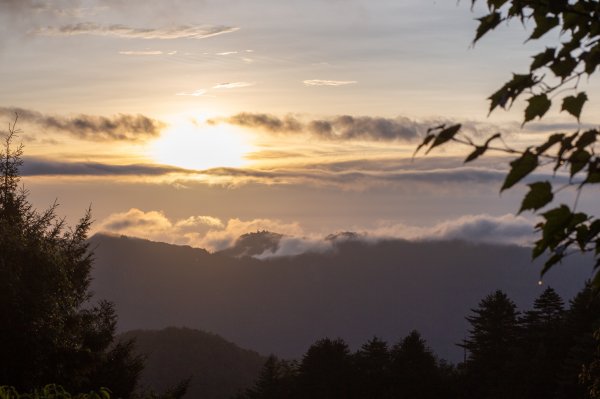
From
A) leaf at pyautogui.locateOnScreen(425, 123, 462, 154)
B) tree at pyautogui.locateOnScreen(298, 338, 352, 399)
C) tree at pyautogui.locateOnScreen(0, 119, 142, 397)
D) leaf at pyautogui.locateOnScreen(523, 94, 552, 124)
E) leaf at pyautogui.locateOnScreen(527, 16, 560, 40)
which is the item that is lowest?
tree at pyautogui.locateOnScreen(298, 338, 352, 399)

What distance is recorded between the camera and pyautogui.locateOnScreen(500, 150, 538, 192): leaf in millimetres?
4051

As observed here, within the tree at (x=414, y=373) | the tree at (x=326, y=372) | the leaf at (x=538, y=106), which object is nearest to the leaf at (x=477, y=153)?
the leaf at (x=538, y=106)

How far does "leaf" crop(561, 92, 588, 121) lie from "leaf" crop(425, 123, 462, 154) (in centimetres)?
78

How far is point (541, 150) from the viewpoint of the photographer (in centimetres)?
404

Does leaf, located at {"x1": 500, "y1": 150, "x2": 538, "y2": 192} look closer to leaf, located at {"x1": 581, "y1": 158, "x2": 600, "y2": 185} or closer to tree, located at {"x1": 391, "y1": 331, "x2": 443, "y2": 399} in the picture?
leaf, located at {"x1": 581, "y1": 158, "x2": 600, "y2": 185}

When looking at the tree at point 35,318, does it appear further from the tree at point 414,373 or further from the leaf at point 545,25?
the tree at point 414,373

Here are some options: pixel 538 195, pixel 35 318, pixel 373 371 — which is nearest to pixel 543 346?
pixel 373 371

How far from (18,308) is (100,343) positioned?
87.9 ft

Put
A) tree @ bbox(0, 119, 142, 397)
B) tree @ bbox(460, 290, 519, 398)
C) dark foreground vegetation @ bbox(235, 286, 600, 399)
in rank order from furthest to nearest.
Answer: tree @ bbox(460, 290, 519, 398)
dark foreground vegetation @ bbox(235, 286, 600, 399)
tree @ bbox(0, 119, 142, 397)

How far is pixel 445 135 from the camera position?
4.02 m

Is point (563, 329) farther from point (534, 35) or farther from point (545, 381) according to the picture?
point (534, 35)

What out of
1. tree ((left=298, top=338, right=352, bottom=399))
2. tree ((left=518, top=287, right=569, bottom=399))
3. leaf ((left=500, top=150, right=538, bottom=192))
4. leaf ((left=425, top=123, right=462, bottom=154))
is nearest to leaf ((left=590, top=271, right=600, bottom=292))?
leaf ((left=500, top=150, right=538, bottom=192))

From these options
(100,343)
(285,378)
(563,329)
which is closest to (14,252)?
(100,343)

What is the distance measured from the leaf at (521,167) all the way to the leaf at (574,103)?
50cm
